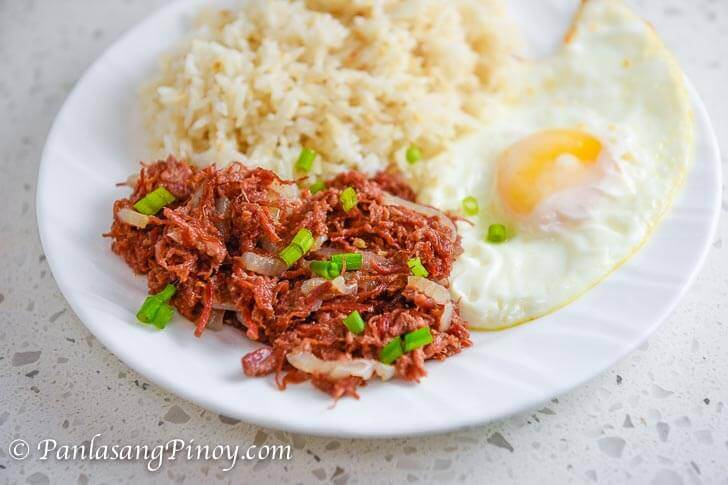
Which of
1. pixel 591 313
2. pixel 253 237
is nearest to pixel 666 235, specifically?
pixel 591 313

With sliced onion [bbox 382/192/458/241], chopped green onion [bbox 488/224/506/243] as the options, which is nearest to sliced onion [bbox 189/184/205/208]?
sliced onion [bbox 382/192/458/241]

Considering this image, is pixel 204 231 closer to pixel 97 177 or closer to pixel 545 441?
pixel 97 177

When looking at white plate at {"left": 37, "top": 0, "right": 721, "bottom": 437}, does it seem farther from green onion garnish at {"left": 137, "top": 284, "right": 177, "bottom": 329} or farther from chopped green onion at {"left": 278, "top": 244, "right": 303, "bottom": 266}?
chopped green onion at {"left": 278, "top": 244, "right": 303, "bottom": 266}

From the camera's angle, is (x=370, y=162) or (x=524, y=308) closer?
(x=524, y=308)

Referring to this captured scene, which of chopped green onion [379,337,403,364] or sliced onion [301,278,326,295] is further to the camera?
sliced onion [301,278,326,295]

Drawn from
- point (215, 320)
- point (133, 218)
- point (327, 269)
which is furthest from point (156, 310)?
point (327, 269)

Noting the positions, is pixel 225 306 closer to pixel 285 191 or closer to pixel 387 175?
pixel 285 191

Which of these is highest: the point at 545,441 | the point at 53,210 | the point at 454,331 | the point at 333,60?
the point at 333,60
